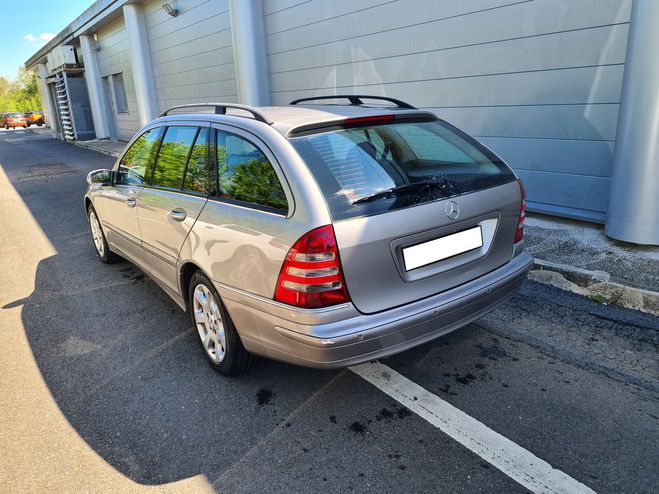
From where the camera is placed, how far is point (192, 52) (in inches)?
520

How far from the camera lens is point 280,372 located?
3.01 meters

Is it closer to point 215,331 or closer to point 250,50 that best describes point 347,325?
point 215,331

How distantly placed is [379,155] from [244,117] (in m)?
0.88

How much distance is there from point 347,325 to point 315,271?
0.97 ft

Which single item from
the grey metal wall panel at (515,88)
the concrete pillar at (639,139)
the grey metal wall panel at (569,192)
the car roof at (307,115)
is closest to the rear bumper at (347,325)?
the car roof at (307,115)

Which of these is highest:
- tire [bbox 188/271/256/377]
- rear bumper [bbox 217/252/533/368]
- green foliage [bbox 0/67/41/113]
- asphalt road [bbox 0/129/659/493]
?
green foliage [bbox 0/67/41/113]

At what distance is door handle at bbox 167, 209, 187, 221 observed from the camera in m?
3.09

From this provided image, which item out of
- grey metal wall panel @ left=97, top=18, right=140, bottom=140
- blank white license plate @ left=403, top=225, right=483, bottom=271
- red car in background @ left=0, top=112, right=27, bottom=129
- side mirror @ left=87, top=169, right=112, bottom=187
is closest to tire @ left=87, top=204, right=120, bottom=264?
side mirror @ left=87, top=169, right=112, bottom=187

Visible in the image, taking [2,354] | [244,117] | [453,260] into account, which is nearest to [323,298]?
[453,260]

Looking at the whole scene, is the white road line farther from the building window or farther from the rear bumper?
the building window

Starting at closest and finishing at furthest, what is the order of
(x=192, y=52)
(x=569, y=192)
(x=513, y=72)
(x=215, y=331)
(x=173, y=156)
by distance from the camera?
(x=215, y=331) → (x=173, y=156) → (x=569, y=192) → (x=513, y=72) → (x=192, y=52)

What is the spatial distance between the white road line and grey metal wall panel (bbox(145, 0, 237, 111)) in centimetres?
1014

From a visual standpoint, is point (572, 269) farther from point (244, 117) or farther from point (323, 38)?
point (323, 38)

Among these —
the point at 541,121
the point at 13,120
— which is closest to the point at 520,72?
the point at 541,121
